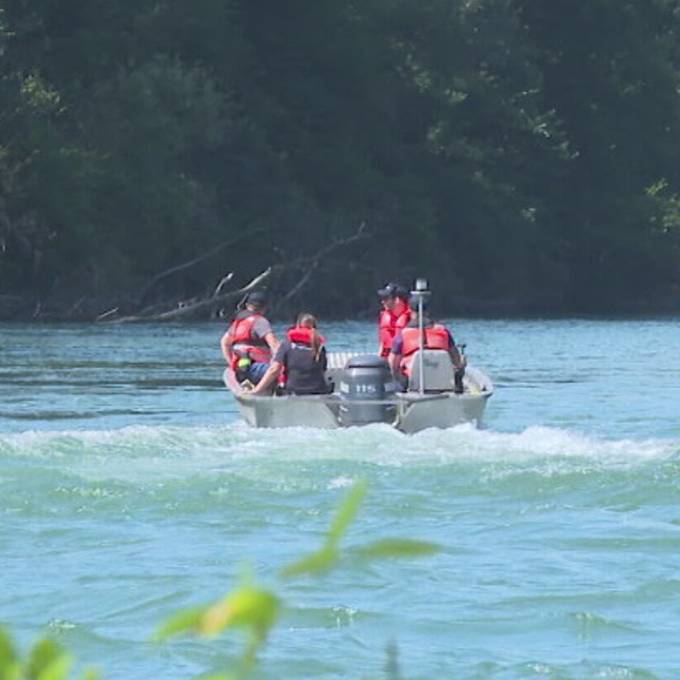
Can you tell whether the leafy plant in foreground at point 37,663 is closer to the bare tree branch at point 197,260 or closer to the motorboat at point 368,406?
the motorboat at point 368,406

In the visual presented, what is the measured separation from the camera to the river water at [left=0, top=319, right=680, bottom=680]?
704 centimetres

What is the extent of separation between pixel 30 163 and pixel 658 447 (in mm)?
27730

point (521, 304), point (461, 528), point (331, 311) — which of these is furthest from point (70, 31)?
point (461, 528)

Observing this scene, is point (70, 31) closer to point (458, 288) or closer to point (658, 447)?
point (458, 288)

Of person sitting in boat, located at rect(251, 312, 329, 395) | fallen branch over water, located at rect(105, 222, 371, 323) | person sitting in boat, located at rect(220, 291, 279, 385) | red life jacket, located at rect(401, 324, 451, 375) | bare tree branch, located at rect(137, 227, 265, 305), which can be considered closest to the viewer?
person sitting in boat, located at rect(251, 312, 329, 395)

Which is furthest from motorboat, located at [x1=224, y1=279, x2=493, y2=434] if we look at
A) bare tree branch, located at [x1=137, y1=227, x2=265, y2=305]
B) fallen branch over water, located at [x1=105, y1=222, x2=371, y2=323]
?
bare tree branch, located at [x1=137, y1=227, x2=265, y2=305]

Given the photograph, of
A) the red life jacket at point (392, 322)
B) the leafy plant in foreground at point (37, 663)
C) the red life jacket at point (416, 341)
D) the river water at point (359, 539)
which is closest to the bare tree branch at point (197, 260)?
the river water at point (359, 539)

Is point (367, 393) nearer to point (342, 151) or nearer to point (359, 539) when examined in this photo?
point (359, 539)

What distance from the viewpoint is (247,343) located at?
16734 millimetres

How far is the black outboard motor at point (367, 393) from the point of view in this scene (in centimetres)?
1458

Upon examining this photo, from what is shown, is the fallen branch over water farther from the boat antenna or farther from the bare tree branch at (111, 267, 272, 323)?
the boat antenna

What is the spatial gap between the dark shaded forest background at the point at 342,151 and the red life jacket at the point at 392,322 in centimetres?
2026

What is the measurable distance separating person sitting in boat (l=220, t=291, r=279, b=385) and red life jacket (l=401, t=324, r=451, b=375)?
108 centimetres

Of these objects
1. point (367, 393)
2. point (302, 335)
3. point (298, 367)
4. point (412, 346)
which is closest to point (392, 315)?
point (412, 346)
